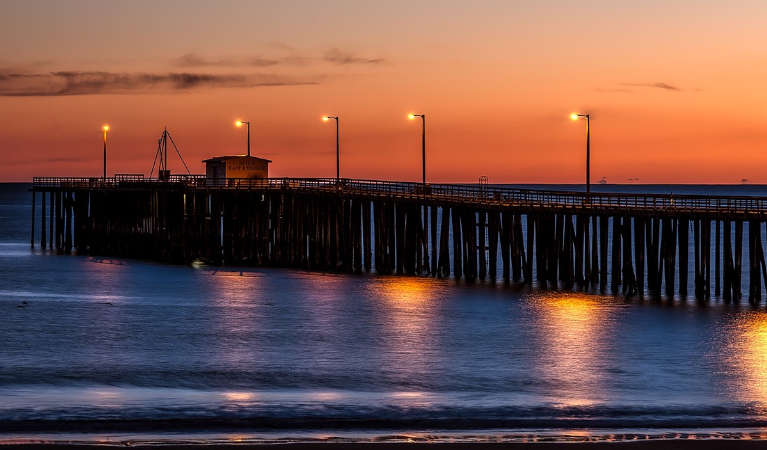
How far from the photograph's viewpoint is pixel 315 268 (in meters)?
66.4

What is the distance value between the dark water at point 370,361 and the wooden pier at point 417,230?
10.1ft

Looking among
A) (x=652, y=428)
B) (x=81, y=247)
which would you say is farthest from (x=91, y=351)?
(x=81, y=247)

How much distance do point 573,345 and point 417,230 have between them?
27.7 metres

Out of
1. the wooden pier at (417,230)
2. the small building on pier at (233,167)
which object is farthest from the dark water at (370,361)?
the small building on pier at (233,167)

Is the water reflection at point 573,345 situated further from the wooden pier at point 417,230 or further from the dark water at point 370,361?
the wooden pier at point 417,230

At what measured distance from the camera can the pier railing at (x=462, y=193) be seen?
165ft

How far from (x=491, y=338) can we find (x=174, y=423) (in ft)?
56.1

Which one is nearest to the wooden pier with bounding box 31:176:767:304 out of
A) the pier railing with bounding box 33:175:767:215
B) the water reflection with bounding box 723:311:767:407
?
the pier railing with bounding box 33:175:767:215

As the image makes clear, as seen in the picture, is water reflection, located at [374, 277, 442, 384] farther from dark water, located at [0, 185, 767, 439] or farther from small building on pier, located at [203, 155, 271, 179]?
small building on pier, located at [203, 155, 271, 179]

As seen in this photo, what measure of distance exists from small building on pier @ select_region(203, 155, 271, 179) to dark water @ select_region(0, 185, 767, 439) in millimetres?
23712

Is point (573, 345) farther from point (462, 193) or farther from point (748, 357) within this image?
point (462, 193)

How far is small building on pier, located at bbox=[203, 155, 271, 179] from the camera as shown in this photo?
78.8m

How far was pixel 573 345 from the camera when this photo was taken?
35.2 m

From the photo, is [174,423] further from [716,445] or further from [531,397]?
[716,445]
